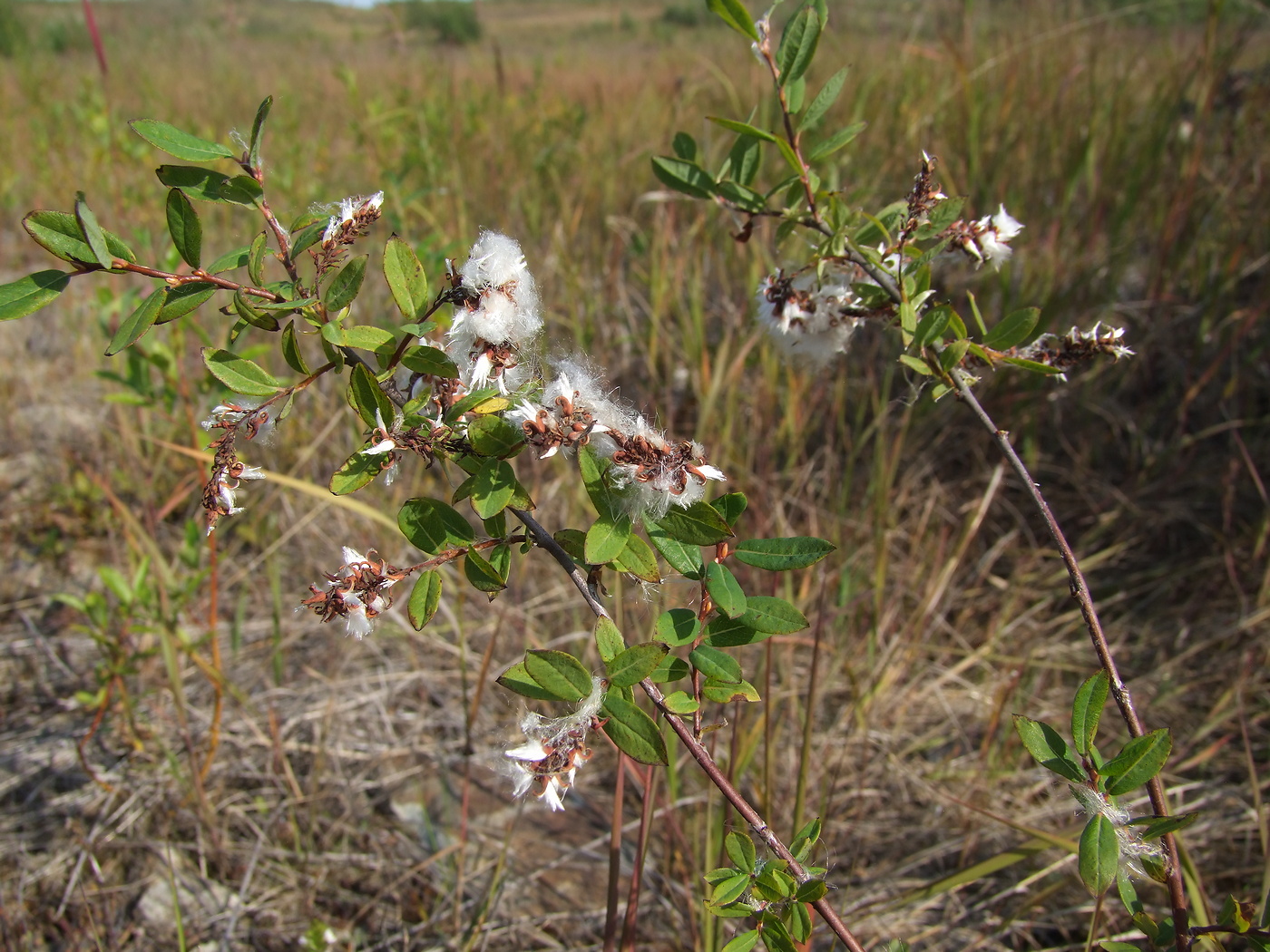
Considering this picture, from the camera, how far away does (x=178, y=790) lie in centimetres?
139

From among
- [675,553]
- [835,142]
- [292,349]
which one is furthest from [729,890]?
[835,142]

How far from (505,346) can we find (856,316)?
37cm

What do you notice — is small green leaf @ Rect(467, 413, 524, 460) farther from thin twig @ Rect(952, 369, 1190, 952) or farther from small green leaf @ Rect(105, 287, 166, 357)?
thin twig @ Rect(952, 369, 1190, 952)

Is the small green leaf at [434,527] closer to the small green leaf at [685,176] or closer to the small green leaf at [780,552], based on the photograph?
the small green leaf at [780,552]

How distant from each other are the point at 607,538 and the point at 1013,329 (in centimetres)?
42

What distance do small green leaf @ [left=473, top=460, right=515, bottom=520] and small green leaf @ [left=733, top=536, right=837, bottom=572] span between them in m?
0.17

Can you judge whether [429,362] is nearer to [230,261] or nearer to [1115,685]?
[230,261]

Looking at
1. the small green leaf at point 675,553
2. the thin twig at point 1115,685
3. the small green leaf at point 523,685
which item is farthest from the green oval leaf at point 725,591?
the thin twig at point 1115,685

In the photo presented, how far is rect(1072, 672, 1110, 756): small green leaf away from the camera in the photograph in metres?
0.61

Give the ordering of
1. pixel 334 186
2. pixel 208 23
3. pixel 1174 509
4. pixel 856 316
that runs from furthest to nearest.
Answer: pixel 208 23, pixel 334 186, pixel 1174 509, pixel 856 316

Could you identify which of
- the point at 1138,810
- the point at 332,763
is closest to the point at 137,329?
the point at 332,763

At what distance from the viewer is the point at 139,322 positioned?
499 millimetres

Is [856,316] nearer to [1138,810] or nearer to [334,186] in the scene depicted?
[1138,810]

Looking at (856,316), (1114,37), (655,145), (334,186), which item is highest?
(1114,37)
